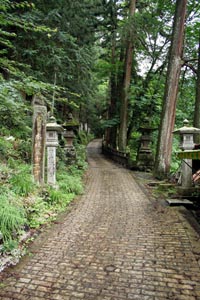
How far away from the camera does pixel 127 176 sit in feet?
34.4

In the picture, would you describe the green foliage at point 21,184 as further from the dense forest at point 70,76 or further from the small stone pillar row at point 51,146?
the small stone pillar row at point 51,146

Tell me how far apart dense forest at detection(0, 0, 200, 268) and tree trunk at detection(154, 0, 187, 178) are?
3 cm

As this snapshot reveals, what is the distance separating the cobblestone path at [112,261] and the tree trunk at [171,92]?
12.3 ft

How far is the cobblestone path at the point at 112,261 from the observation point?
101 inches

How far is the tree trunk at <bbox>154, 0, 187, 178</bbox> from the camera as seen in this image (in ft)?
27.4

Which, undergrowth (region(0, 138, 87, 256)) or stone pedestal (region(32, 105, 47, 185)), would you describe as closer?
undergrowth (region(0, 138, 87, 256))

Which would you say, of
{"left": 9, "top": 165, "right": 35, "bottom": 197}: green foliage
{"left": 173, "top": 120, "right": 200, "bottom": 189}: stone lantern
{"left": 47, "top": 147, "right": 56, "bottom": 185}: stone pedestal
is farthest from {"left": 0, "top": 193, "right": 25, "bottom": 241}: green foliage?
{"left": 173, "top": 120, "right": 200, "bottom": 189}: stone lantern

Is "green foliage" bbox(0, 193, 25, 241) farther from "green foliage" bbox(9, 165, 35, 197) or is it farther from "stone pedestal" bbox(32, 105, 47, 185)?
"stone pedestal" bbox(32, 105, 47, 185)

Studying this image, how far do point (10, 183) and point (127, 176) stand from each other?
641 cm

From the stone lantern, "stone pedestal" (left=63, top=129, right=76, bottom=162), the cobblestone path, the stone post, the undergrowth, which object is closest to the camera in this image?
the cobblestone path

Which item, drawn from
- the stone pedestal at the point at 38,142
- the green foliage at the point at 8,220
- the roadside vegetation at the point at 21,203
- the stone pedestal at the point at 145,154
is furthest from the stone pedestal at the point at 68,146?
the green foliage at the point at 8,220

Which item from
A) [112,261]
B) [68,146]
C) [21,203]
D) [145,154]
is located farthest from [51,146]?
[145,154]

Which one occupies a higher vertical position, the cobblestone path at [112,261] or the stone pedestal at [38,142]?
the stone pedestal at [38,142]

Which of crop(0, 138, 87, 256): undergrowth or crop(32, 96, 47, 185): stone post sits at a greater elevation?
crop(32, 96, 47, 185): stone post
